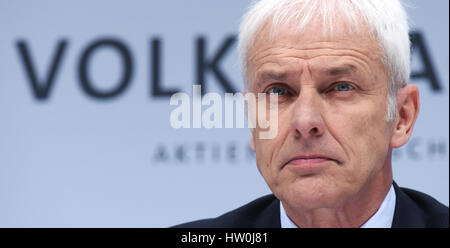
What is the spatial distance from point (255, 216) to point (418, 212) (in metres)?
0.56

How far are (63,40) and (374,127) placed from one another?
224 cm

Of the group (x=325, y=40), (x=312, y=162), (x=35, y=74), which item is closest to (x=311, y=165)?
(x=312, y=162)

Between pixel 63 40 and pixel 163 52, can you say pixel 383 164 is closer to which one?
pixel 163 52

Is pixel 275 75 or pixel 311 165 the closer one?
pixel 311 165

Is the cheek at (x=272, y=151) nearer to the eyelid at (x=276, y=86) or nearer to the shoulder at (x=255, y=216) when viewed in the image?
A: the eyelid at (x=276, y=86)

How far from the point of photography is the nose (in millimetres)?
1794

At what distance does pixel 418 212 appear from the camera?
2088 mm

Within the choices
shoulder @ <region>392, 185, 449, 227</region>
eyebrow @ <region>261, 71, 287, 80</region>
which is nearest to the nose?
eyebrow @ <region>261, 71, 287, 80</region>

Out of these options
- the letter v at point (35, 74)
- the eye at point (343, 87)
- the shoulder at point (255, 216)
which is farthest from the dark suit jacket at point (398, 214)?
the letter v at point (35, 74)

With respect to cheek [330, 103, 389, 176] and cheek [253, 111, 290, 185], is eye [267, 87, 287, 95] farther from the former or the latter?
cheek [330, 103, 389, 176]

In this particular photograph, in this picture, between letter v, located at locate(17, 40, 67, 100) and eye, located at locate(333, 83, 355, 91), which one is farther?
letter v, located at locate(17, 40, 67, 100)

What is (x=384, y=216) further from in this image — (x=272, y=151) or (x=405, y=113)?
(x=272, y=151)

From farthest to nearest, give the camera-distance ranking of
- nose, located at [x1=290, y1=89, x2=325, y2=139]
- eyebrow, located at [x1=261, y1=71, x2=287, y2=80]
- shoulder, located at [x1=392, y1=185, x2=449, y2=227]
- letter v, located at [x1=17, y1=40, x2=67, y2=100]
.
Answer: letter v, located at [x1=17, y1=40, x2=67, y2=100] < shoulder, located at [x1=392, y1=185, x2=449, y2=227] < eyebrow, located at [x1=261, y1=71, x2=287, y2=80] < nose, located at [x1=290, y1=89, x2=325, y2=139]

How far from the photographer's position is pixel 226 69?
3465 mm
